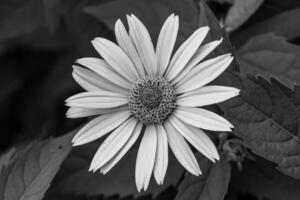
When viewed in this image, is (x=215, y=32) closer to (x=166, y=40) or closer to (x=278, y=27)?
(x=166, y=40)

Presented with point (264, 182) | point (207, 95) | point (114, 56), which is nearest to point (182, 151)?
point (207, 95)

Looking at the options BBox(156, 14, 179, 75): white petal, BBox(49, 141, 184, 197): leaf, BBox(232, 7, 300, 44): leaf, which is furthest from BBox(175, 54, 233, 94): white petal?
BBox(232, 7, 300, 44): leaf

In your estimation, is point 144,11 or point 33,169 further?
point 144,11

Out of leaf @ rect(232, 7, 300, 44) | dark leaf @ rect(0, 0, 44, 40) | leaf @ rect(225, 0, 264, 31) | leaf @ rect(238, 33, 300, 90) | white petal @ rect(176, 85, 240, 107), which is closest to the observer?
white petal @ rect(176, 85, 240, 107)

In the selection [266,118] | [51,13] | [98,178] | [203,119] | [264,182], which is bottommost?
[264,182]

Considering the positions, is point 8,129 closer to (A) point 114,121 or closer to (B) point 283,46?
(A) point 114,121

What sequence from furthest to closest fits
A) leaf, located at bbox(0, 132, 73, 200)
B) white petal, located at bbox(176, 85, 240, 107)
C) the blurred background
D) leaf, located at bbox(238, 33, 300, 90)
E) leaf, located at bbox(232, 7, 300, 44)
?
the blurred background → leaf, located at bbox(232, 7, 300, 44) → leaf, located at bbox(238, 33, 300, 90) → leaf, located at bbox(0, 132, 73, 200) → white petal, located at bbox(176, 85, 240, 107)

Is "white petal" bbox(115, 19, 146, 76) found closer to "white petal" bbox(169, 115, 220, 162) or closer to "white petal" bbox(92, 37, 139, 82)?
"white petal" bbox(92, 37, 139, 82)
